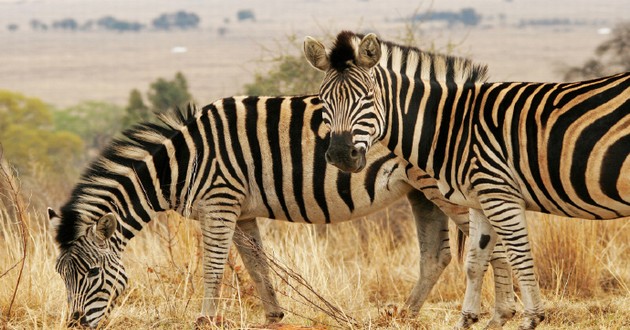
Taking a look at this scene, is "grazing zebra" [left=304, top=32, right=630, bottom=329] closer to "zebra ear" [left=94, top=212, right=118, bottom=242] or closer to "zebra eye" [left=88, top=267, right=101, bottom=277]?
"zebra ear" [left=94, top=212, right=118, bottom=242]

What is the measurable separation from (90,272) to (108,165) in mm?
833

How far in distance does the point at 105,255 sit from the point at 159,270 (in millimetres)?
1543

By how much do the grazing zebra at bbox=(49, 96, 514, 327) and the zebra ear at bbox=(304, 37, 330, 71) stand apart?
94 cm

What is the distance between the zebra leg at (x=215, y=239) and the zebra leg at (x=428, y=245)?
1.50 m

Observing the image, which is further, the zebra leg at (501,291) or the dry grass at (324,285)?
the dry grass at (324,285)

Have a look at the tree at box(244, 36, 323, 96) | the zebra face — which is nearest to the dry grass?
the zebra face

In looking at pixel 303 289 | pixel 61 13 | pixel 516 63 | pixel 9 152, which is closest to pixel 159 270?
pixel 303 289

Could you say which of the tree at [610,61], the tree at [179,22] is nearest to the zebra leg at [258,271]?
the tree at [610,61]

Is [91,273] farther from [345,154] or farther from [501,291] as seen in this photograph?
[501,291]

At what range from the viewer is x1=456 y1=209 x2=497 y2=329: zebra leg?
21.9ft

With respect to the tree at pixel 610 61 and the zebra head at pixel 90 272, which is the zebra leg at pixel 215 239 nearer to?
the zebra head at pixel 90 272

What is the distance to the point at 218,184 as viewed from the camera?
22.7 feet

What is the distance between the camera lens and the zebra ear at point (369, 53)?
5.98 metres

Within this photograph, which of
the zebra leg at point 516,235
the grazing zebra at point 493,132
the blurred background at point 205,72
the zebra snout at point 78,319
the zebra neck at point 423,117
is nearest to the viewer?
the grazing zebra at point 493,132
